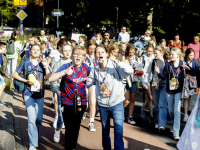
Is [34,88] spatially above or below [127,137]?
above

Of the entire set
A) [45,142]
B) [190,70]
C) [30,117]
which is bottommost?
[45,142]

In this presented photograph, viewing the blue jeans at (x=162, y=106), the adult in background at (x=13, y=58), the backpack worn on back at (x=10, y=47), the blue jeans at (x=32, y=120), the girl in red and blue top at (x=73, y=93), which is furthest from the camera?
the adult in background at (x=13, y=58)

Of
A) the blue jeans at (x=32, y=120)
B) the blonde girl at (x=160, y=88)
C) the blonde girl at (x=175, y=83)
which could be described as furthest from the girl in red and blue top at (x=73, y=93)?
the blonde girl at (x=160, y=88)

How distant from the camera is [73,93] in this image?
16.2 ft

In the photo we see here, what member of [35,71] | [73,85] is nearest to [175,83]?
[73,85]

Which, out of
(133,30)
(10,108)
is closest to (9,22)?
(133,30)

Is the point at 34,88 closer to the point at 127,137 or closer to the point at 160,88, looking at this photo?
the point at 127,137

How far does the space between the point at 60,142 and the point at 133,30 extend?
49.2 feet

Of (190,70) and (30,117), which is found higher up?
(190,70)

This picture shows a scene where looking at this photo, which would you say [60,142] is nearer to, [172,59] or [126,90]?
[126,90]

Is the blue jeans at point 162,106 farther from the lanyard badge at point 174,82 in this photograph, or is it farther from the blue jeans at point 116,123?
the blue jeans at point 116,123

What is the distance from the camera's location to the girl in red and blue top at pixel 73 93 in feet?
16.1

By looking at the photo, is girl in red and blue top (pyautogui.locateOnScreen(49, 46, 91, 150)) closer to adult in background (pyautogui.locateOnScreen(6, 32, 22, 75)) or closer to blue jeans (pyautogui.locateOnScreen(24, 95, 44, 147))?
blue jeans (pyautogui.locateOnScreen(24, 95, 44, 147))

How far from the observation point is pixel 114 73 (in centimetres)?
502
